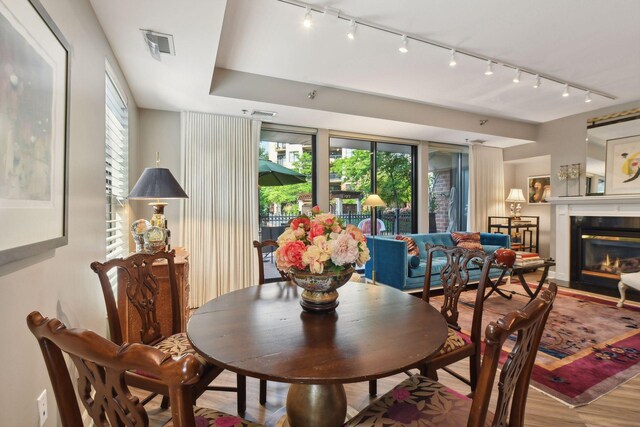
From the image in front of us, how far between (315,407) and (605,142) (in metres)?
5.67

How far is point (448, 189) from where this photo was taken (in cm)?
611

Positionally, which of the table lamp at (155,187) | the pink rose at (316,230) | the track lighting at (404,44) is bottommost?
the pink rose at (316,230)

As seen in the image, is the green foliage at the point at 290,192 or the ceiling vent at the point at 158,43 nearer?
the ceiling vent at the point at 158,43

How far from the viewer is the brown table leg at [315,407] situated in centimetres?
146

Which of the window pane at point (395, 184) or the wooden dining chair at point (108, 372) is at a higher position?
the window pane at point (395, 184)

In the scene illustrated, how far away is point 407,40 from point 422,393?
273 cm

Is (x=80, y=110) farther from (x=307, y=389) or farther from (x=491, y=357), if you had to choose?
(x=491, y=357)

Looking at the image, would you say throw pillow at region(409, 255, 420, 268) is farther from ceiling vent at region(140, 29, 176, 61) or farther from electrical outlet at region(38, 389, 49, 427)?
electrical outlet at region(38, 389, 49, 427)

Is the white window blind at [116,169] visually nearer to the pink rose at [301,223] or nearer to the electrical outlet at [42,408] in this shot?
the electrical outlet at [42,408]

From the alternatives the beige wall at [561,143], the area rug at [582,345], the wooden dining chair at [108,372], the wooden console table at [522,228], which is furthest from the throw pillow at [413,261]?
the wooden dining chair at [108,372]

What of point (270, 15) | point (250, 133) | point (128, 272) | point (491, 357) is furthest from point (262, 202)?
point (491, 357)

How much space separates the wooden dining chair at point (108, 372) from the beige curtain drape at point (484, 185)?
619cm

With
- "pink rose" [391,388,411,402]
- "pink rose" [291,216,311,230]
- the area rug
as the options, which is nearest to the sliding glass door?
the area rug

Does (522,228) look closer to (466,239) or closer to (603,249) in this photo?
(603,249)
